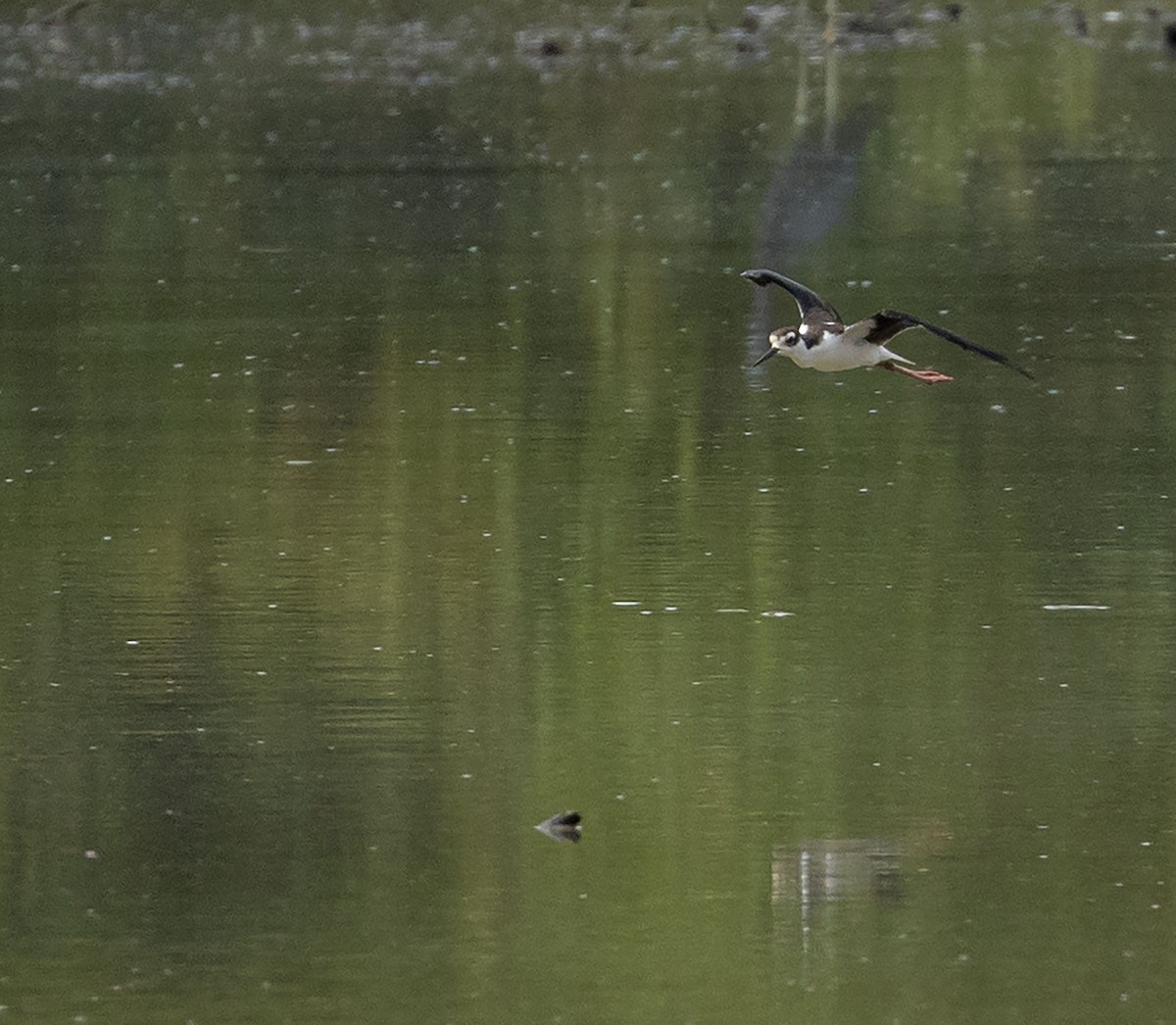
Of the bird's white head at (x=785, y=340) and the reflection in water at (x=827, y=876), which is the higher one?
the bird's white head at (x=785, y=340)

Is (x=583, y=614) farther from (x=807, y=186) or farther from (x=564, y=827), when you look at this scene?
(x=807, y=186)

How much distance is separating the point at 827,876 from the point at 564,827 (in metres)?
0.88

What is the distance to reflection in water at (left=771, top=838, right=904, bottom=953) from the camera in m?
8.30

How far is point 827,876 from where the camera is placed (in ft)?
28.1

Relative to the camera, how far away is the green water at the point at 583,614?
812 cm

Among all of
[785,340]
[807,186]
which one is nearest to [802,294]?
[785,340]

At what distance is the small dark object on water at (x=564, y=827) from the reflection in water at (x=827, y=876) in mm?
615

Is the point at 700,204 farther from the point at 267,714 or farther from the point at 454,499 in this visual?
the point at 267,714

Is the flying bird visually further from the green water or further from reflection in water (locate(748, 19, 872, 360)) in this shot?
reflection in water (locate(748, 19, 872, 360))

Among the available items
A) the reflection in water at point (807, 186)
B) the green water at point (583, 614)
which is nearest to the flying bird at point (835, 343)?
the green water at point (583, 614)

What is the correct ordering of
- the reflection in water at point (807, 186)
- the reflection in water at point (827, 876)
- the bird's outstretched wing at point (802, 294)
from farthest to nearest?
1. the reflection in water at point (807, 186)
2. the bird's outstretched wing at point (802, 294)
3. the reflection in water at point (827, 876)

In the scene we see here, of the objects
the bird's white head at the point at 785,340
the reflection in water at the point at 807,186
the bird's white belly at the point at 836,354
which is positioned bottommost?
the reflection in water at the point at 807,186

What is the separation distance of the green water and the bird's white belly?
0.92m

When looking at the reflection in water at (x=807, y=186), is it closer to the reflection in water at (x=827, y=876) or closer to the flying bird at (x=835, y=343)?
the flying bird at (x=835, y=343)
